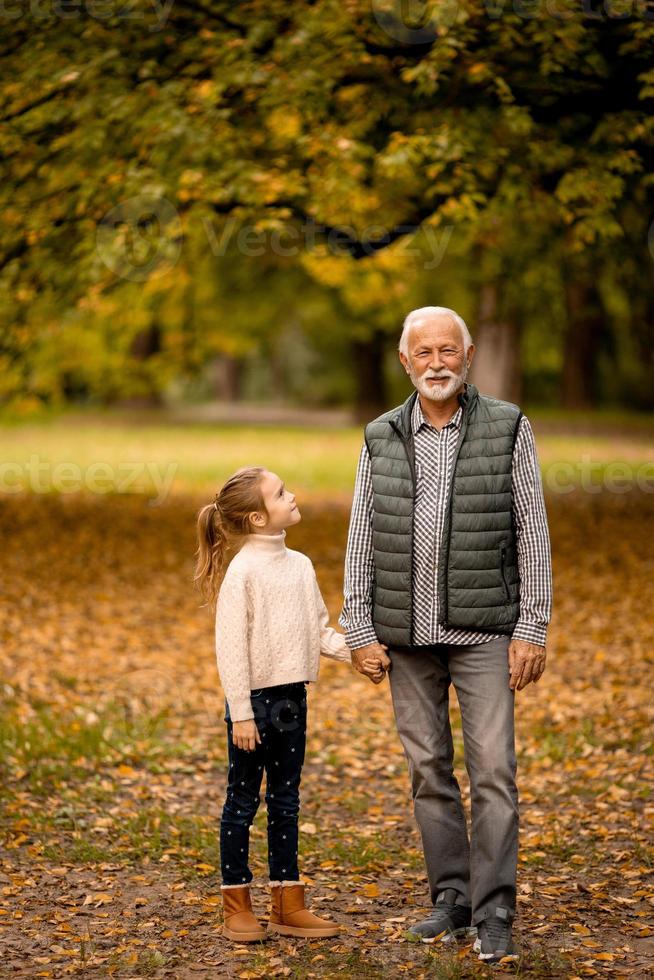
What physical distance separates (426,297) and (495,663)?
26.7m

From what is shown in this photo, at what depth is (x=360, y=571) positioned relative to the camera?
421 cm

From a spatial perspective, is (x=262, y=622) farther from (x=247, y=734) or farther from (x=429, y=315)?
(x=429, y=315)

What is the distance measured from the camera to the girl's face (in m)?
4.12

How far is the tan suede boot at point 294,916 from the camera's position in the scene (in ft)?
14.2

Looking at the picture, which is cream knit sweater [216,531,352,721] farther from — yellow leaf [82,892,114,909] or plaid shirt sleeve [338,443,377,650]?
yellow leaf [82,892,114,909]

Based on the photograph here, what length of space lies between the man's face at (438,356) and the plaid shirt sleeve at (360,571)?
35 centimetres

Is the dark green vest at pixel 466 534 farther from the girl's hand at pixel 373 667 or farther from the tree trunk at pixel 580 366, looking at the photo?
the tree trunk at pixel 580 366

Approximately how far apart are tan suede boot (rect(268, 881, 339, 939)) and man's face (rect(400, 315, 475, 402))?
1753 mm

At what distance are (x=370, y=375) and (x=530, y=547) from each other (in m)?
30.1

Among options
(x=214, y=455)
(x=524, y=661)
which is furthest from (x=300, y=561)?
(x=214, y=455)

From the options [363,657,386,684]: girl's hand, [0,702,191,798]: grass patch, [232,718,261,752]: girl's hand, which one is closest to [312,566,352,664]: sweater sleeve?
[363,657,386,684]: girl's hand

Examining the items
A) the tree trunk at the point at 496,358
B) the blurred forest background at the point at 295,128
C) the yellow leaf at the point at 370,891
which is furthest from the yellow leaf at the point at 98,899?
the tree trunk at the point at 496,358

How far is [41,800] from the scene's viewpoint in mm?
6109

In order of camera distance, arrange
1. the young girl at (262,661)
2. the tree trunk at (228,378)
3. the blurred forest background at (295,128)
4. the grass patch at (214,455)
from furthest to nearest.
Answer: the tree trunk at (228,378) → the grass patch at (214,455) → the blurred forest background at (295,128) → the young girl at (262,661)
